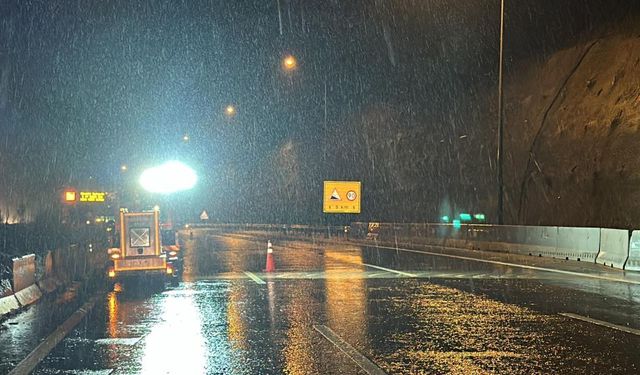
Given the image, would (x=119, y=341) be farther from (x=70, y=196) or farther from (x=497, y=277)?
(x=70, y=196)

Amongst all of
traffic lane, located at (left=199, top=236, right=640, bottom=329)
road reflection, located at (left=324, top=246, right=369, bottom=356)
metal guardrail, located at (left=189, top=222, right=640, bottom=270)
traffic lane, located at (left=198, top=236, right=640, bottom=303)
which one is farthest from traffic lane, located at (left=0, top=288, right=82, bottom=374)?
metal guardrail, located at (left=189, top=222, right=640, bottom=270)

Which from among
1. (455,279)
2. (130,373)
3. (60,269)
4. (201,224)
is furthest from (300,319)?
(201,224)

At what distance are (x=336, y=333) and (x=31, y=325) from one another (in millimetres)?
4935

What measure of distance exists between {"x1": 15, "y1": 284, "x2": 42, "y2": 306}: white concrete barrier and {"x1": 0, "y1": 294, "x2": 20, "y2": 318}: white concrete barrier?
9.5 inches

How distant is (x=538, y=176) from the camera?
4069cm

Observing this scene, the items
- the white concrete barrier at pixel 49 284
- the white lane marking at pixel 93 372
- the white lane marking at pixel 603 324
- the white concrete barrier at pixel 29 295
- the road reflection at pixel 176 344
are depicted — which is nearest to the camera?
the white lane marking at pixel 93 372

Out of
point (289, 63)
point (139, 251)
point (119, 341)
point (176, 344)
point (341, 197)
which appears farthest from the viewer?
point (341, 197)

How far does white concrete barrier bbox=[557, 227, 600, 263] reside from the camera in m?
21.7

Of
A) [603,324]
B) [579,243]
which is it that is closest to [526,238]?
[579,243]

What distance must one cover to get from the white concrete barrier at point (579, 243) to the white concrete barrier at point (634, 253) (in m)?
1.84

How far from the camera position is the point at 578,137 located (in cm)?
3819

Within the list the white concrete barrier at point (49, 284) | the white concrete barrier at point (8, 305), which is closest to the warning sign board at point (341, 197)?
the white concrete barrier at point (49, 284)

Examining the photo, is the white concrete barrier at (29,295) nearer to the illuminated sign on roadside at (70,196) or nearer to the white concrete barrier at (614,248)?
the white concrete barrier at (614,248)

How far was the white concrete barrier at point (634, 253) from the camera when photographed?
19.4 meters
